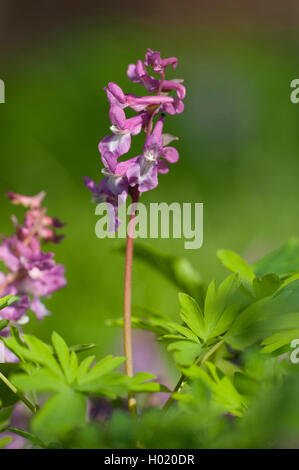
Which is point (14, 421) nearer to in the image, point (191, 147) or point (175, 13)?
point (191, 147)

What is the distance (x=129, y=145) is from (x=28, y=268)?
22cm

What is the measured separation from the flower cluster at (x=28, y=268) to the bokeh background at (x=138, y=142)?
753 millimetres

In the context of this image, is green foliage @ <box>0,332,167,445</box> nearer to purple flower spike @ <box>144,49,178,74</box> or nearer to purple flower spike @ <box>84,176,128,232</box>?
purple flower spike @ <box>84,176,128,232</box>

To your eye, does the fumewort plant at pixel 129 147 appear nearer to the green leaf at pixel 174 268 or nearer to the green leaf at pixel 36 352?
the green leaf at pixel 36 352

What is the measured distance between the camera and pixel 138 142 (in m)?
2.92

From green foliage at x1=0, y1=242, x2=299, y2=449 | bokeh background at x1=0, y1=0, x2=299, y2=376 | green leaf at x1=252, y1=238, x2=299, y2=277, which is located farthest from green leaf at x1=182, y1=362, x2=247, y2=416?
bokeh background at x1=0, y1=0, x2=299, y2=376

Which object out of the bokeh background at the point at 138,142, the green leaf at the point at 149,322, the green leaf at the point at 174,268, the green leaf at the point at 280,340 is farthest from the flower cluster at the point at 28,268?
the bokeh background at the point at 138,142

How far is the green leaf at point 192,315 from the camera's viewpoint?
2.08 ft

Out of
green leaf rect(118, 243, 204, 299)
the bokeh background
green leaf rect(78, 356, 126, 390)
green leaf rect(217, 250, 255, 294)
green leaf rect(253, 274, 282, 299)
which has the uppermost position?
the bokeh background

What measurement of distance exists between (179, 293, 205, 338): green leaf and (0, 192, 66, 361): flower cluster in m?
0.24

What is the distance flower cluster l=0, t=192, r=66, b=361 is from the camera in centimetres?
80

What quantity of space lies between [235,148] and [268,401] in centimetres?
275

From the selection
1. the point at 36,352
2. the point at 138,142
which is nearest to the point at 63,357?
the point at 36,352
